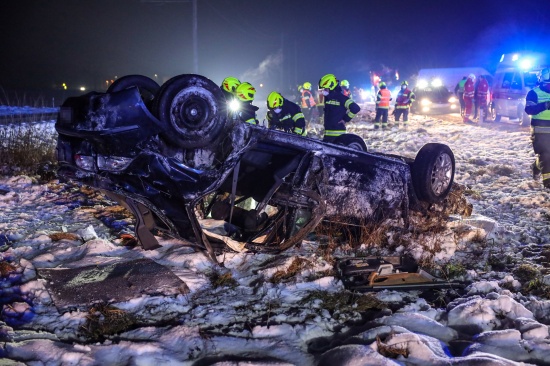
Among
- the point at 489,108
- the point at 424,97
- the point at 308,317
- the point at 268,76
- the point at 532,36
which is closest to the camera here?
the point at 308,317

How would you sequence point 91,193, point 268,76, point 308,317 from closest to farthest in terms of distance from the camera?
point 308,317 < point 91,193 < point 268,76

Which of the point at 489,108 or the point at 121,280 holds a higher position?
the point at 489,108

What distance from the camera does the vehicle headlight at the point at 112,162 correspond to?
3039 mm

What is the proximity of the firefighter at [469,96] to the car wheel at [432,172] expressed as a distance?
40.9 feet

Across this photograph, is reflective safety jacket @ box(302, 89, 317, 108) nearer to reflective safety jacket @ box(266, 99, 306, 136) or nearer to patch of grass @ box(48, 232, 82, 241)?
reflective safety jacket @ box(266, 99, 306, 136)

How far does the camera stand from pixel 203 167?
3.51m

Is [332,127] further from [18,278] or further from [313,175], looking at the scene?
[18,278]

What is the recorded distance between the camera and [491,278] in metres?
3.72

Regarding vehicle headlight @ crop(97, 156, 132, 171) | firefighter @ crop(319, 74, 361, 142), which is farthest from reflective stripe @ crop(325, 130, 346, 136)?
vehicle headlight @ crop(97, 156, 132, 171)

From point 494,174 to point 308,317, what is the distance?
21.9ft

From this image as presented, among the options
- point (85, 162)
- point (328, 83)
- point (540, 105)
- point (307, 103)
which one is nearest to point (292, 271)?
point (85, 162)

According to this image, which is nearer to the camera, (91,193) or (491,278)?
(491,278)

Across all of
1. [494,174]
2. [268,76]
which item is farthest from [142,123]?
[268,76]

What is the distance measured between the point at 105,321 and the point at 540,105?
22.0 feet
